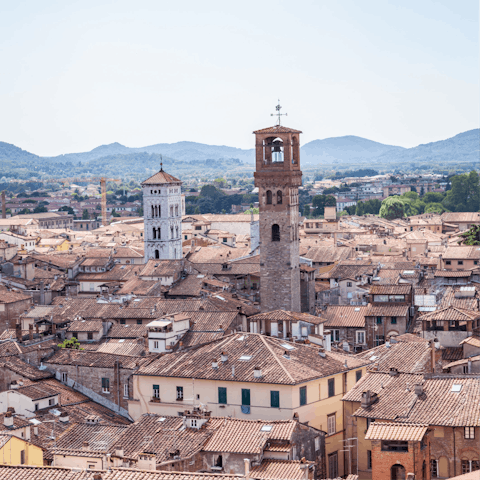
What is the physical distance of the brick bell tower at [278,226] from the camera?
5369 cm

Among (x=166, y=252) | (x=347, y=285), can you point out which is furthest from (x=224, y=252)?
(x=347, y=285)

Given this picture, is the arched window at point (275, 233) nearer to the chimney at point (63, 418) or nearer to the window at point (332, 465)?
the chimney at point (63, 418)

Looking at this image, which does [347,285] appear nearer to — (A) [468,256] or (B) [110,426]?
(A) [468,256]

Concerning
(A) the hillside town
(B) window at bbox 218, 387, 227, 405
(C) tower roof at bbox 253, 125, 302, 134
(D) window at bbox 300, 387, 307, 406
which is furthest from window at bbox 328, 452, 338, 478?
(C) tower roof at bbox 253, 125, 302, 134

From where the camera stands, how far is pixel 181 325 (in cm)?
4156

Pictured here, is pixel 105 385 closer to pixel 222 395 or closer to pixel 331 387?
pixel 222 395

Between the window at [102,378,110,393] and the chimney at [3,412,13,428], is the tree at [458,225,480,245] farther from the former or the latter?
the chimney at [3,412,13,428]

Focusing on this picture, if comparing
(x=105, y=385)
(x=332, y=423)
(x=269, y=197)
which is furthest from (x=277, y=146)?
(x=332, y=423)

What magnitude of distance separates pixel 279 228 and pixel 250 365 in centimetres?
2025

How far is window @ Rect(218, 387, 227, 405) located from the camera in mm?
33688

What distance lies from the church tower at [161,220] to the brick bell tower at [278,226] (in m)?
25.4

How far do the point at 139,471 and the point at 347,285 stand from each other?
127ft

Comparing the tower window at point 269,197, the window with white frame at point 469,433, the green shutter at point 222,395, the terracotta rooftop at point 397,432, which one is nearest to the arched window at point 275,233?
the tower window at point 269,197

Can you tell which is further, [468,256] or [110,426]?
[468,256]
